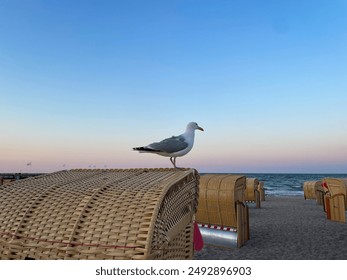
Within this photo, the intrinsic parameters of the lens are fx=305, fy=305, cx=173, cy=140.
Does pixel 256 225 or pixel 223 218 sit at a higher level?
pixel 223 218

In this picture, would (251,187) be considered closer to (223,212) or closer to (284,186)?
(223,212)

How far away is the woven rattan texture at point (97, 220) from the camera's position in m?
2.17

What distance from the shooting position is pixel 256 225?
631 inches

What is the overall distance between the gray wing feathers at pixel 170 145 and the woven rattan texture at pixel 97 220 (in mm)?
1974

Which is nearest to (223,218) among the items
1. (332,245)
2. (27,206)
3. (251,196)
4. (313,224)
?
(332,245)

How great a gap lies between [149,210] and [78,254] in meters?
0.61

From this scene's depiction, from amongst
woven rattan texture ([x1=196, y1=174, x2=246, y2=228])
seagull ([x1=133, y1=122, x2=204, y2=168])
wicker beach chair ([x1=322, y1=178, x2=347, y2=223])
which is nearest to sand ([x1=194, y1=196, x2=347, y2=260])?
wicker beach chair ([x1=322, y1=178, x2=347, y2=223])

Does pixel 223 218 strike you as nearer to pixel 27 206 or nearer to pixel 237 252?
pixel 237 252

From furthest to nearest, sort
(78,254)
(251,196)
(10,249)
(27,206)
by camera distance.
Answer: (251,196) → (27,206) → (10,249) → (78,254)

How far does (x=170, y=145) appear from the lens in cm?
510

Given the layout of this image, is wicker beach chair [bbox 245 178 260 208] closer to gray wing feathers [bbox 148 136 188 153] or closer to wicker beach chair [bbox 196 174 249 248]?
wicker beach chair [bbox 196 174 249 248]

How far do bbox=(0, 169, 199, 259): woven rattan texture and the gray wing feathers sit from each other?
1.97 meters

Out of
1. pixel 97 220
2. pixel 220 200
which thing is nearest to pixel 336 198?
pixel 220 200

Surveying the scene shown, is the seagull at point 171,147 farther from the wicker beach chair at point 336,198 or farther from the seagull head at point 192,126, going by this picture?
the wicker beach chair at point 336,198
